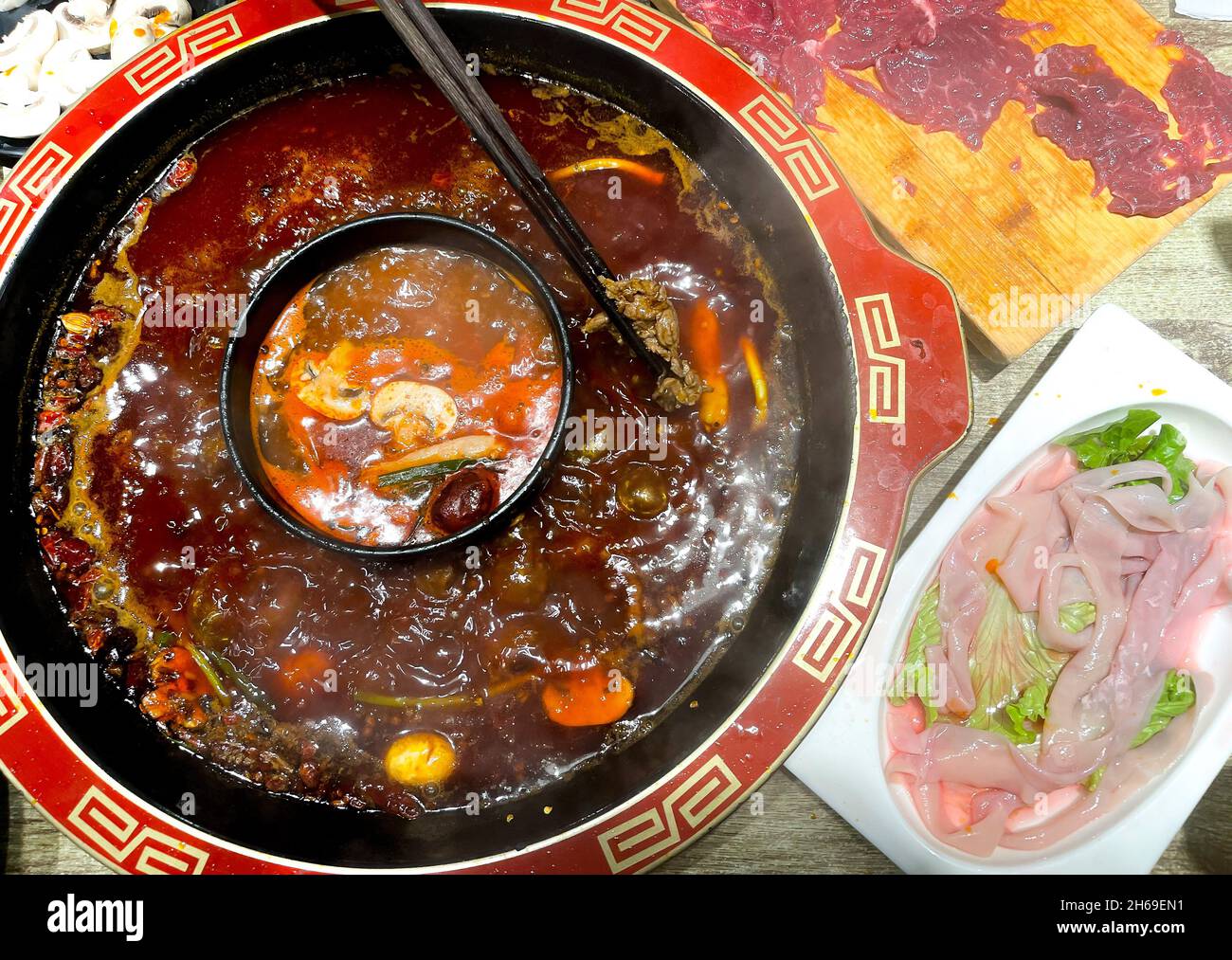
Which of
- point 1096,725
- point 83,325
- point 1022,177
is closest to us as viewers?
point 83,325

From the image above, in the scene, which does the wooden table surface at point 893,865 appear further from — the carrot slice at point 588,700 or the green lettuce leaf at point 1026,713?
the carrot slice at point 588,700

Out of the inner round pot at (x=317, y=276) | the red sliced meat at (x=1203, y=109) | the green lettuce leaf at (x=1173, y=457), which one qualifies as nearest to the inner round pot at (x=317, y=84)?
the inner round pot at (x=317, y=276)

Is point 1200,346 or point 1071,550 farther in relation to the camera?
point 1200,346

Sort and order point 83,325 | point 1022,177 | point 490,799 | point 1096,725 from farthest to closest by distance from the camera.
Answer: point 1022,177, point 1096,725, point 83,325, point 490,799

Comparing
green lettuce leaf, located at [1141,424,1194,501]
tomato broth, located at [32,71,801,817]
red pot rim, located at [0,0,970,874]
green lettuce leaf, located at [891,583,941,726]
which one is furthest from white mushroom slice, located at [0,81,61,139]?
green lettuce leaf, located at [1141,424,1194,501]

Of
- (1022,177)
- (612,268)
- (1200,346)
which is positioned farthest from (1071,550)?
(612,268)

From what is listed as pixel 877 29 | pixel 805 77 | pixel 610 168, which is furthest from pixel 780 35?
pixel 610 168

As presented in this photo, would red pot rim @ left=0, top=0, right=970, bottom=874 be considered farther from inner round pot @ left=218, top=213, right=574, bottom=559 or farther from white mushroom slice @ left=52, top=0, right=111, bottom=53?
white mushroom slice @ left=52, top=0, right=111, bottom=53

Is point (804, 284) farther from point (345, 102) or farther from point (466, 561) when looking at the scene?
point (345, 102)

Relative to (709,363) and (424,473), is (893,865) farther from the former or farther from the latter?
(424,473)
